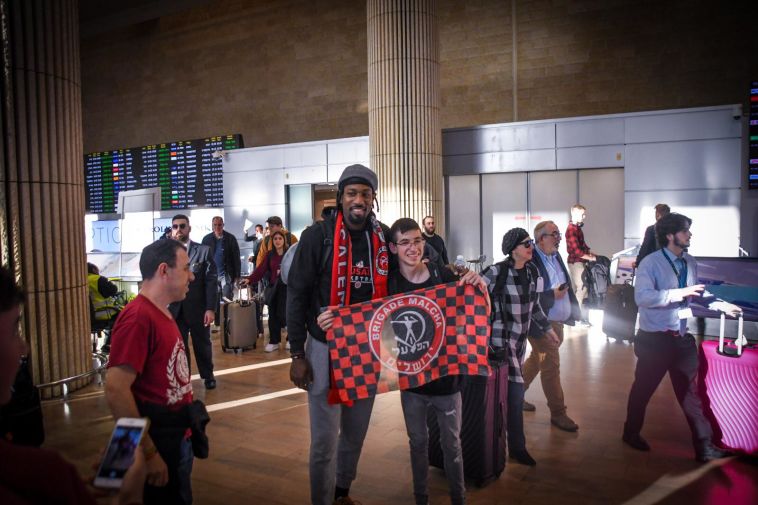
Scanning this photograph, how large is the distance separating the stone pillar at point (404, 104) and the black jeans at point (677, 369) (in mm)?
6165

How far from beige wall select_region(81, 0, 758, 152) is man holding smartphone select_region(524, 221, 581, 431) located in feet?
27.0

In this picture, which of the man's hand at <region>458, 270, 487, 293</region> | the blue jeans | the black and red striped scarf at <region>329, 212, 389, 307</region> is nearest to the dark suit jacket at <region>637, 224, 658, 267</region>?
the blue jeans

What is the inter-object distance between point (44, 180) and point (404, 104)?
588 cm

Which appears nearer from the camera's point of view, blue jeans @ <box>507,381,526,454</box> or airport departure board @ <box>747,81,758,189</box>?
blue jeans @ <box>507,381,526,454</box>

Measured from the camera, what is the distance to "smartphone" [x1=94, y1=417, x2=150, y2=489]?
142 cm

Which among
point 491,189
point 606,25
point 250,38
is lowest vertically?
point 491,189

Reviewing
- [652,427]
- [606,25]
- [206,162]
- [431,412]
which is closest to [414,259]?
[431,412]

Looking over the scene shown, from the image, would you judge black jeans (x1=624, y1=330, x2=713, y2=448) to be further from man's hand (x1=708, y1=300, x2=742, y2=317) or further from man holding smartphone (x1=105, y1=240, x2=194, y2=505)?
man holding smartphone (x1=105, y1=240, x2=194, y2=505)

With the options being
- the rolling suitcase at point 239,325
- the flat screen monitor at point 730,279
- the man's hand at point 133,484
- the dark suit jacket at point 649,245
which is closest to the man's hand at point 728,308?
the flat screen monitor at point 730,279

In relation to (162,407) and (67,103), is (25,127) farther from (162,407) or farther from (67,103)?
(162,407)

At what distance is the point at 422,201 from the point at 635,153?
3.77 meters

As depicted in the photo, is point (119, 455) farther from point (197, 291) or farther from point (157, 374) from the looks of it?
point (197, 291)

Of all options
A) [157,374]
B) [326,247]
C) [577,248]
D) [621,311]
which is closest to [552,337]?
[326,247]

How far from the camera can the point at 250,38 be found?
16250mm
